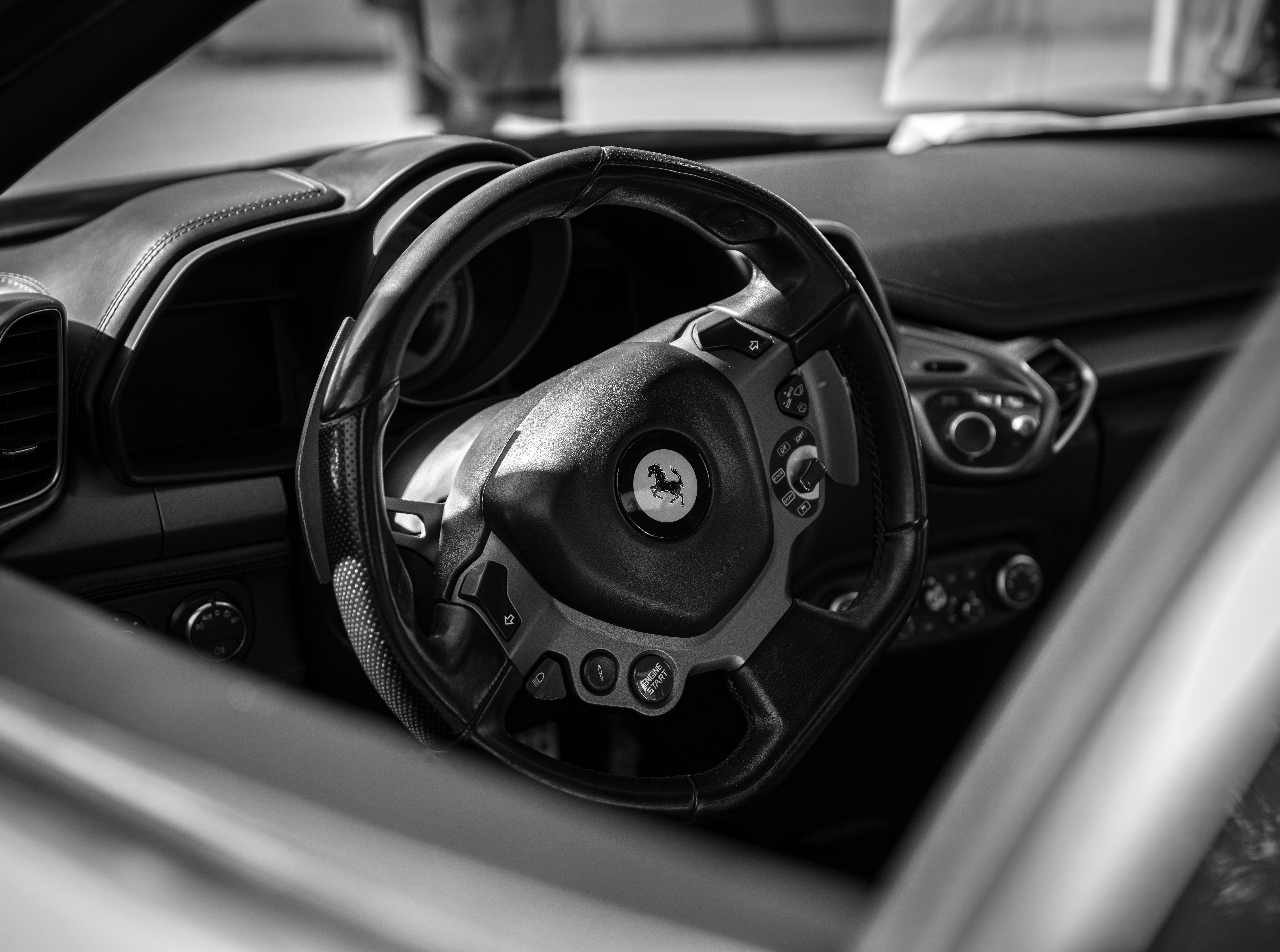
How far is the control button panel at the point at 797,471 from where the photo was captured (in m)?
1.66

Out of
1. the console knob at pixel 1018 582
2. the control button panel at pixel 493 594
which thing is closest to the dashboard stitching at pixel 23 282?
the control button panel at pixel 493 594

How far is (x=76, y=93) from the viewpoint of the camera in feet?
4.68

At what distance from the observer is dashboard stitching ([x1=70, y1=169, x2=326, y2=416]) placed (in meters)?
1.58

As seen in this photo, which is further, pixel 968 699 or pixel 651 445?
pixel 968 699

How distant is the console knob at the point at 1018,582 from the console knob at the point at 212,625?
4.06 ft

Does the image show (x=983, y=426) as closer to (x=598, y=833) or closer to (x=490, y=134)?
(x=490, y=134)

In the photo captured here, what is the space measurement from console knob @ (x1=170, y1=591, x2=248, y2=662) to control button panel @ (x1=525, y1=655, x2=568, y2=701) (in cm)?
43

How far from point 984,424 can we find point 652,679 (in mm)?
854

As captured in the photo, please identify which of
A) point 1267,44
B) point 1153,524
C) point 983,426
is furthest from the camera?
point 1267,44

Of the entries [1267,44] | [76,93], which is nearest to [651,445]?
[76,93]

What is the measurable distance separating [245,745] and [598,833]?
19 centimetres

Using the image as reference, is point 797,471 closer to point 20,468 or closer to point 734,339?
point 734,339

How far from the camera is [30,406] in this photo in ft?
5.06

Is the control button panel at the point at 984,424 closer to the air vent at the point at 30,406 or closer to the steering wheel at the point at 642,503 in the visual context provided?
the steering wheel at the point at 642,503
